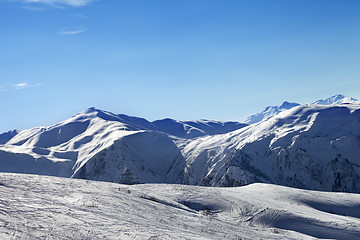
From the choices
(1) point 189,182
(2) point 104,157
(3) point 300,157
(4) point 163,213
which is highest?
(4) point 163,213

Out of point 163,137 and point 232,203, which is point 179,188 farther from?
point 163,137

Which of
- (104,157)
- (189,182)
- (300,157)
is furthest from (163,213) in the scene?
(104,157)

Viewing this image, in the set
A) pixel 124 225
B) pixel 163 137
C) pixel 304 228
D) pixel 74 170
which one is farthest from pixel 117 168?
pixel 124 225

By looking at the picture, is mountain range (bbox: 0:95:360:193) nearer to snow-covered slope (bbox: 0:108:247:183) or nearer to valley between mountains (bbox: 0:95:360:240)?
snow-covered slope (bbox: 0:108:247:183)

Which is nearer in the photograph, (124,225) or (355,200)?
(124,225)

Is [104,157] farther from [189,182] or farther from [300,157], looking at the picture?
[300,157]
